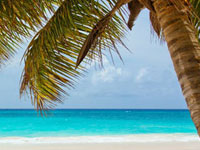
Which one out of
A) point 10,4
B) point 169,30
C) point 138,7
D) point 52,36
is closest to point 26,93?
point 52,36

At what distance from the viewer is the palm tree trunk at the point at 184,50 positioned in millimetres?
1542

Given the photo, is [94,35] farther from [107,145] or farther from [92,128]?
[92,128]

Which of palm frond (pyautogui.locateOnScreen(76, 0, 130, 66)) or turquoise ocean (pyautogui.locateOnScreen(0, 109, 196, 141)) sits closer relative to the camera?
palm frond (pyautogui.locateOnScreen(76, 0, 130, 66))

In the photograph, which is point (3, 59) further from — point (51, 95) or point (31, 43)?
point (51, 95)

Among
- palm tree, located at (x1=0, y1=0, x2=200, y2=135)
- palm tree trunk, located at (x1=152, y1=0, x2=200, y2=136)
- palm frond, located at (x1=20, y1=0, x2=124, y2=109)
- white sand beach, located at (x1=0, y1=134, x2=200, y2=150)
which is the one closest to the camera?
palm tree trunk, located at (x1=152, y1=0, x2=200, y2=136)

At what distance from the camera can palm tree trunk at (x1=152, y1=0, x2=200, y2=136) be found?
154cm

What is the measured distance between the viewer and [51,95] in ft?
10.3

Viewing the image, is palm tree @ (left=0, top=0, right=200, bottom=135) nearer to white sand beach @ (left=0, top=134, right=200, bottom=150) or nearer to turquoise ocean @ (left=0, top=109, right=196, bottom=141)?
turquoise ocean @ (left=0, top=109, right=196, bottom=141)

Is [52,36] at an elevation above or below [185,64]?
above

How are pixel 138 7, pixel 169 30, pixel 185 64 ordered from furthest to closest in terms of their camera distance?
pixel 138 7, pixel 169 30, pixel 185 64

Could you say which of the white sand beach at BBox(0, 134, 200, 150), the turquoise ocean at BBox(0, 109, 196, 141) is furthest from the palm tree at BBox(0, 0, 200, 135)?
the white sand beach at BBox(0, 134, 200, 150)

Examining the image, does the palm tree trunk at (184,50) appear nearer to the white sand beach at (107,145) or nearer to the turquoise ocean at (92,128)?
the turquoise ocean at (92,128)

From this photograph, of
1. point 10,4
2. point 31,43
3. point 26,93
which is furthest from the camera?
point 26,93

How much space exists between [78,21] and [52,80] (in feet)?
2.43
